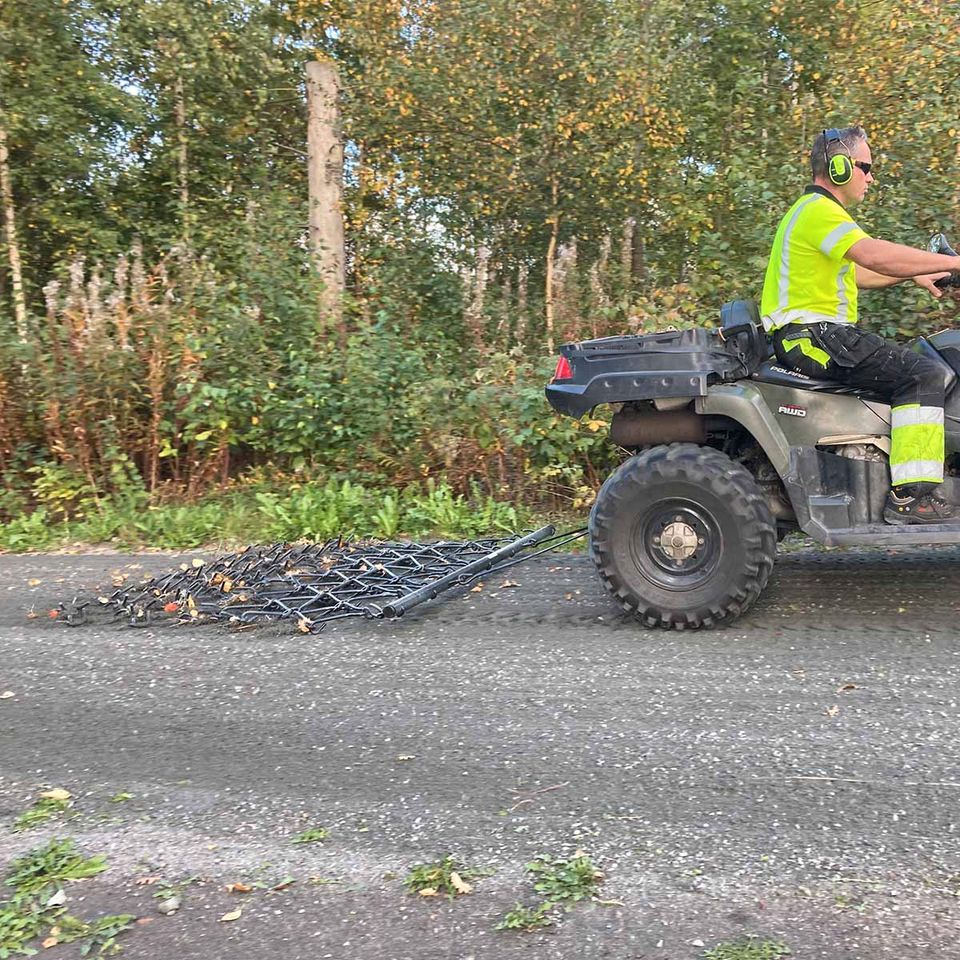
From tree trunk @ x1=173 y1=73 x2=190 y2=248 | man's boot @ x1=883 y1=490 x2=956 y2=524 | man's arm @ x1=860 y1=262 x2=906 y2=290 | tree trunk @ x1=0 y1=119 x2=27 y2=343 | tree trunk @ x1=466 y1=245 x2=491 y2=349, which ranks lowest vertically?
man's boot @ x1=883 y1=490 x2=956 y2=524

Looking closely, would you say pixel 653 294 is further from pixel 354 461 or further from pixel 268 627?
pixel 268 627

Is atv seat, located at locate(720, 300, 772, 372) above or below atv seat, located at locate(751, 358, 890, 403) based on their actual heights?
above

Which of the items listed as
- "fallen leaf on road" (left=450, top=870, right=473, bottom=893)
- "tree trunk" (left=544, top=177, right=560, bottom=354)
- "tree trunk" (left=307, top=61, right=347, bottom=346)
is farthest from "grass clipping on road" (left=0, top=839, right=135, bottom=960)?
"tree trunk" (left=307, top=61, right=347, bottom=346)

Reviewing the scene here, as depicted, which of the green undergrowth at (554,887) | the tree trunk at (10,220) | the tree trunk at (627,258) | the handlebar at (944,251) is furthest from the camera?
the tree trunk at (10,220)

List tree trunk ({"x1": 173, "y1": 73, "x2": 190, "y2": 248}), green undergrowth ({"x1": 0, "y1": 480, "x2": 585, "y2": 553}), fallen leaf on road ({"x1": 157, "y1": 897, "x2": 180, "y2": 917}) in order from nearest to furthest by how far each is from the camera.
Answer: fallen leaf on road ({"x1": 157, "y1": 897, "x2": 180, "y2": 917}) → green undergrowth ({"x1": 0, "y1": 480, "x2": 585, "y2": 553}) → tree trunk ({"x1": 173, "y1": 73, "x2": 190, "y2": 248})

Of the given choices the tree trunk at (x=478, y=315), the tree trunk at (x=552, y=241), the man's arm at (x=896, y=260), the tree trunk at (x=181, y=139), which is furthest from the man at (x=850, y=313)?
the tree trunk at (x=181, y=139)

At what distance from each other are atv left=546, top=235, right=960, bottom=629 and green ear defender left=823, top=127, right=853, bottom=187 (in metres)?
0.60

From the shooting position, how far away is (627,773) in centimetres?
301

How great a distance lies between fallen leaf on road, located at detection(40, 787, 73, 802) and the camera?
3.04 meters

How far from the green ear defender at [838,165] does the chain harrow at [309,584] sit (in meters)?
2.40

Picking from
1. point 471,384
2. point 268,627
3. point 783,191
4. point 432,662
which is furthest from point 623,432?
point 783,191

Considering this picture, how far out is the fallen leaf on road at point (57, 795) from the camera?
9.98 ft

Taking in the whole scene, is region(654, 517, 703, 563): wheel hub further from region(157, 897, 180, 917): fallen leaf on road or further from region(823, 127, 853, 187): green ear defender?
region(157, 897, 180, 917): fallen leaf on road

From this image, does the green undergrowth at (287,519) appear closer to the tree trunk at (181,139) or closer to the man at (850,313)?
the man at (850,313)
